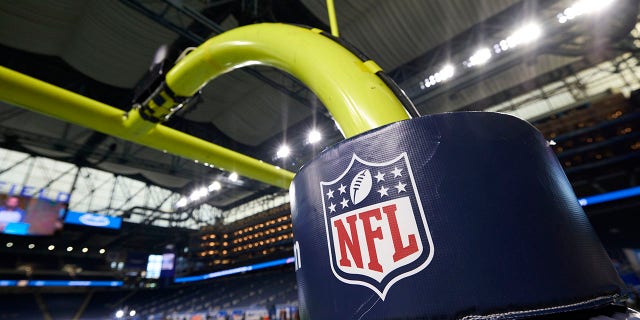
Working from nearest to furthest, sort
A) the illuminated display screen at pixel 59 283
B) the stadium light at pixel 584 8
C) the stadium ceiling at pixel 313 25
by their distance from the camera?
the stadium light at pixel 584 8, the stadium ceiling at pixel 313 25, the illuminated display screen at pixel 59 283

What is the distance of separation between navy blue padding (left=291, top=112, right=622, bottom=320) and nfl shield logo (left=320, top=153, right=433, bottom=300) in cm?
2

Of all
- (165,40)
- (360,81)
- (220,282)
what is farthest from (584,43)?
(220,282)

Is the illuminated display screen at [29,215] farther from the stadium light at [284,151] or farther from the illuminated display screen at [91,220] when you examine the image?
the stadium light at [284,151]

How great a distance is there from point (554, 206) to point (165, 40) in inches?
323

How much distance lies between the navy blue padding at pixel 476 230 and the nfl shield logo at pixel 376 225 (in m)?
0.02

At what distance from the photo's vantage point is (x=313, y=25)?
693 cm

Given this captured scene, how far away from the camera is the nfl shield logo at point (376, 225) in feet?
2.37

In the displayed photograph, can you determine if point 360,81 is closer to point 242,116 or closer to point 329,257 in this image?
point 329,257

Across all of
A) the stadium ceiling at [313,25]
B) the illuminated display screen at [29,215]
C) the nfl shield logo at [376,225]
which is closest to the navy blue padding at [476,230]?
the nfl shield logo at [376,225]

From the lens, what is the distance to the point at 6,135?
10.1m

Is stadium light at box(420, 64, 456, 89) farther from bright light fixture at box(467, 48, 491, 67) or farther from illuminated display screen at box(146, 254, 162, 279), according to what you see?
illuminated display screen at box(146, 254, 162, 279)

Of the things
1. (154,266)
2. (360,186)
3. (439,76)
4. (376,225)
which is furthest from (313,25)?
(154,266)

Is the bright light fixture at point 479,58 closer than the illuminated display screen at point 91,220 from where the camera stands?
Yes

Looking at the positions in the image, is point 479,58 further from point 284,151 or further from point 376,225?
point 376,225
